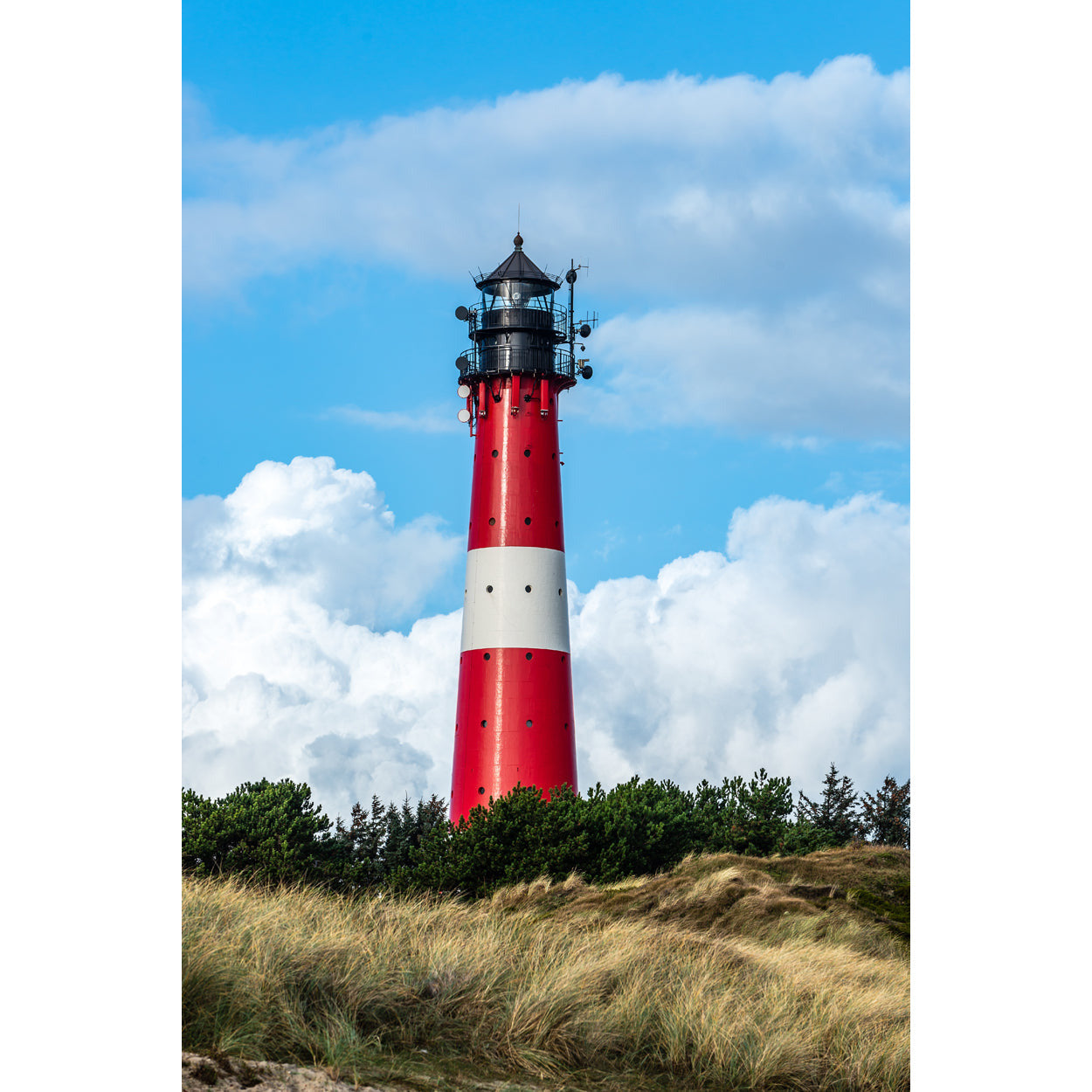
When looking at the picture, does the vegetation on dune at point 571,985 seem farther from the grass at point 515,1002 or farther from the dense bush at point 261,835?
the dense bush at point 261,835

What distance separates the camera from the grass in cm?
900

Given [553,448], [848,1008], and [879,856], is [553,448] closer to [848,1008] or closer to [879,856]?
[879,856]

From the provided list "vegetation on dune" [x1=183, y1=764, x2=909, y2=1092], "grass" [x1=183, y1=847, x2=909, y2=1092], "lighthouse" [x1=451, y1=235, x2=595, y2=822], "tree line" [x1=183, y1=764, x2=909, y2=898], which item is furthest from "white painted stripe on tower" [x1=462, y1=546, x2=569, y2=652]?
"grass" [x1=183, y1=847, x2=909, y2=1092]

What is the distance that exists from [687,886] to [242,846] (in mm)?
11989

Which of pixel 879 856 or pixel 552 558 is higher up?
pixel 552 558

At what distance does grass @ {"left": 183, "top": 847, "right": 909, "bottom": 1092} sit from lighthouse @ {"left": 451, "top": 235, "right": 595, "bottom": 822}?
17.3 metres

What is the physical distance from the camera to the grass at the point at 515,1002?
29.5ft

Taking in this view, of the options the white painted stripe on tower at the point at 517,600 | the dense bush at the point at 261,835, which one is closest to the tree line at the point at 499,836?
the dense bush at the point at 261,835

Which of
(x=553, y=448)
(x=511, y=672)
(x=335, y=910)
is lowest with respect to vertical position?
(x=335, y=910)

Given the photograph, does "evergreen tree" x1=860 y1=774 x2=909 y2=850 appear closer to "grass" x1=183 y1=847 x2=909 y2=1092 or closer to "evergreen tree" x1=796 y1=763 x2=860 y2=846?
"evergreen tree" x1=796 y1=763 x2=860 y2=846

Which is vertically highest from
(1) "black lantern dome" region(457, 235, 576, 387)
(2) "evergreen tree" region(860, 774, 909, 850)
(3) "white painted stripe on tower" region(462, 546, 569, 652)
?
(1) "black lantern dome" region(457, 235, 576, 387)

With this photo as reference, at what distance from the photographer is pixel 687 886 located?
67.0 feet

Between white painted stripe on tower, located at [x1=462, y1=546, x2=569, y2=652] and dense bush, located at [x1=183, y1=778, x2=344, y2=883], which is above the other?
white painted stripe on tower, located at [x1=462, y1=546, x2=569, y2=652]

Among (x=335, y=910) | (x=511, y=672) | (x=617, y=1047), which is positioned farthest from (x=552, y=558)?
(x=617, y=1047)
